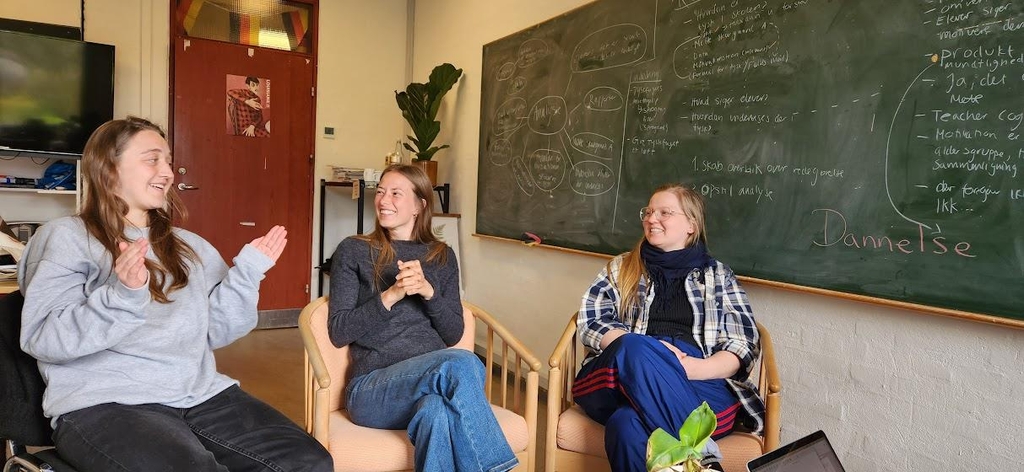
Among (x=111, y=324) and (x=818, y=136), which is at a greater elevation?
(x=818, y=136)

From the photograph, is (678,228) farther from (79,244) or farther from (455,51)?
(455,51)

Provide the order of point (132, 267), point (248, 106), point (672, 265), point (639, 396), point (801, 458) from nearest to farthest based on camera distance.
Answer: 1. point (801, 458)
2. point (132, 267)
3. point (639, 396)
4. point (672, 265)
5. point (248, 106)

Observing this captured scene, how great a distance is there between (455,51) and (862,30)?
124 inches

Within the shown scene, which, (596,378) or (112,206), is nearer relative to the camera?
(112,206)

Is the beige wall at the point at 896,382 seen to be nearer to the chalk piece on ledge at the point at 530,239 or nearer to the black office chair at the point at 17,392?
the chalk piece on ledge at the point at 530,239

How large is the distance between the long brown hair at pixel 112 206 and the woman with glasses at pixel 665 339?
1184 millimetres

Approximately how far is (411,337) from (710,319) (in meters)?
0.93

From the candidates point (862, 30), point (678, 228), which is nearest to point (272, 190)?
point (678, 228)

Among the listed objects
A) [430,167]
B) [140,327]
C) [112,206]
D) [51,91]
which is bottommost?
[140,327]

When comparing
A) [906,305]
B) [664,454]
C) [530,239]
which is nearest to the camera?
[664,454]

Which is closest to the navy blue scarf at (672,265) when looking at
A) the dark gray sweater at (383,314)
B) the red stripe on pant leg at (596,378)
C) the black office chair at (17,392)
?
the red stripe on pant leg at (596,378)

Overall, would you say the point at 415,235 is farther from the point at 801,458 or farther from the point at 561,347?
the point at 801,458

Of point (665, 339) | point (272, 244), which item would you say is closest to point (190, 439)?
point (272, 244)

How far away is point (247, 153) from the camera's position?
5.12 meters
